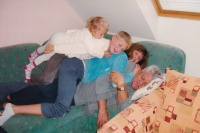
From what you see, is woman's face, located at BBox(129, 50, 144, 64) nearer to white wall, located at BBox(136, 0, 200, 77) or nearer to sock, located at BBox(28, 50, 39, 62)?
white wall, located at BBox(136, 0, 200, 77)

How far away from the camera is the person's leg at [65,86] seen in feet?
5.32

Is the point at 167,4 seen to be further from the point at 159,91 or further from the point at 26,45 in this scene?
the point at 26,45

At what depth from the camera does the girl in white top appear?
190cm

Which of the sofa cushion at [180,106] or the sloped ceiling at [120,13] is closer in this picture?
the sofa cushion at [180,106]

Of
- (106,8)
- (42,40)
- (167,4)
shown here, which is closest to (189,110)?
(167,4)

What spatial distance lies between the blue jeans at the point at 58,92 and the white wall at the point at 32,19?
0.84m

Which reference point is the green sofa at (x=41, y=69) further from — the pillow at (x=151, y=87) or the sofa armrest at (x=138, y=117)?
the sofa armrest at (x=138, y=117)

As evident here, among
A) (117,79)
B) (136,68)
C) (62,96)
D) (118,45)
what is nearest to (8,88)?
(62,96)

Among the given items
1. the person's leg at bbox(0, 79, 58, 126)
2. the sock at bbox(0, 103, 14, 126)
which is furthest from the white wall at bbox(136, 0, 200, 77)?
the sock at bbox(0, 103, 14, 126)

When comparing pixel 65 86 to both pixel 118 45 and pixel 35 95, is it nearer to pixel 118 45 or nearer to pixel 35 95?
pixel 35 95

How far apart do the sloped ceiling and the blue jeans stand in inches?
29.6

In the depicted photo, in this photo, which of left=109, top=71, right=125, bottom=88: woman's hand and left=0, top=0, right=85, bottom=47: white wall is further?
left=0, top=0, right=85, bottom=47: white wall

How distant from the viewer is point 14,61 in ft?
6.86

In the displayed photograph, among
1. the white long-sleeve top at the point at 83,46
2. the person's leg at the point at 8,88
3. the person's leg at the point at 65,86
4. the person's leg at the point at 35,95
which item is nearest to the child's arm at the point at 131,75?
the white long-sleeve top at the point at 83,46
